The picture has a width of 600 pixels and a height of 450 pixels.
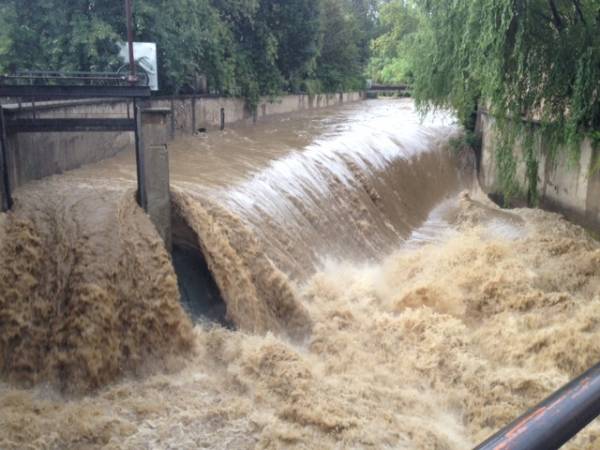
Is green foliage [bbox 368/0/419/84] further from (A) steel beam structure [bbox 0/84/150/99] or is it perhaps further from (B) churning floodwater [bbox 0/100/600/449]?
(A) steel beam structure [bbox 0/84/150/99]

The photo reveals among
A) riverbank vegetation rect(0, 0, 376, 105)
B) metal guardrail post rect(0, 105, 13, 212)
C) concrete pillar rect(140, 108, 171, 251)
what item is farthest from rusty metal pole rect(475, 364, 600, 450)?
riverbank vegetation rect(0, 0, 376, 105)

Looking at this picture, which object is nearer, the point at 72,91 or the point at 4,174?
the point at 4,174

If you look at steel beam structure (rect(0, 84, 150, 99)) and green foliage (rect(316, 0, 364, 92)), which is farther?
green foliage (rect(316, 0, 364, 92))

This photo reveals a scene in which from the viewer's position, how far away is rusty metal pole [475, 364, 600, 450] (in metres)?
0.98

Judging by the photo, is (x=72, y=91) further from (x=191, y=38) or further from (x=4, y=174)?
(x=191, y=38)

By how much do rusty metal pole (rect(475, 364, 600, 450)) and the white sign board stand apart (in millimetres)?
14088

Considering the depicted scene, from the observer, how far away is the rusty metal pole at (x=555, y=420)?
98cm

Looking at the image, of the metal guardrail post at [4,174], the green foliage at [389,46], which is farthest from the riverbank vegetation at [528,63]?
the green foliage at [389,46]

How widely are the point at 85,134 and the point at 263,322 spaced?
4.89 meters

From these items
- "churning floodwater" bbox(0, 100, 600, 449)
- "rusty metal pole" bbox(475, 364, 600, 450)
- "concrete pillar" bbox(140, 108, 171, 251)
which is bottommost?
"churning floodwater" bbox(0, 100, 600, 449)

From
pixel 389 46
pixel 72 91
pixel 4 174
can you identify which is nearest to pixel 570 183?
pixel 72 91

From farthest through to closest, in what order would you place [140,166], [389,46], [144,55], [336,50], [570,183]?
[389,46], [336,50], [144,55], [570,183], [140,166]

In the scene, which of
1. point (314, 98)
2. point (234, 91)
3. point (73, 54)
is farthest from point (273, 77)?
point (73, 54)

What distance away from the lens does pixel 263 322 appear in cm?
760
